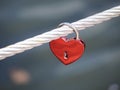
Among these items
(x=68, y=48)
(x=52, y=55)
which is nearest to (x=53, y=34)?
(x=68, y=48)

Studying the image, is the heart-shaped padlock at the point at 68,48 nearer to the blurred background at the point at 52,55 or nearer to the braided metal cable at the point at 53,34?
the braided metal cable at the point at 53,34

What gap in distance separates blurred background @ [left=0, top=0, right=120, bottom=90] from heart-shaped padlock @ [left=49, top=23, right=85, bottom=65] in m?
0.44

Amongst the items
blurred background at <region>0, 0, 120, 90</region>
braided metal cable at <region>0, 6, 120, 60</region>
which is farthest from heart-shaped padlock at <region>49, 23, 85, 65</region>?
blurred background at <region>0, 0, 120, 90</region>

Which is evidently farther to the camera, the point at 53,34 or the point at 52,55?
the point at 52,55

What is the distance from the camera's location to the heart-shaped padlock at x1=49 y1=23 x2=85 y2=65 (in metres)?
0.65

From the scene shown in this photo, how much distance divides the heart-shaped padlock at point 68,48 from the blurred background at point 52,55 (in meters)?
0.44

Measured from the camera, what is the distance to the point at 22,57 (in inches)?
45.2

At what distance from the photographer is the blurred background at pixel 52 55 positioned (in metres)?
1.09

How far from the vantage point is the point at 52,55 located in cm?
115

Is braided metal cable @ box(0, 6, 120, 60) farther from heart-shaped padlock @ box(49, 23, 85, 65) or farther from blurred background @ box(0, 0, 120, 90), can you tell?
blurred background @ box(0, 0, 120, 90)

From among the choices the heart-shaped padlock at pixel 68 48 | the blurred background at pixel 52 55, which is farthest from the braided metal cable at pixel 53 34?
the blurred background at pixel 52 55

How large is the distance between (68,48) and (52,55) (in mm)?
494

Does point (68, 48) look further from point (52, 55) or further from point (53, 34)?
point (52, 55)

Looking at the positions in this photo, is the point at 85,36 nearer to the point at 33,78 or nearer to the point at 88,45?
the point at 88,45
